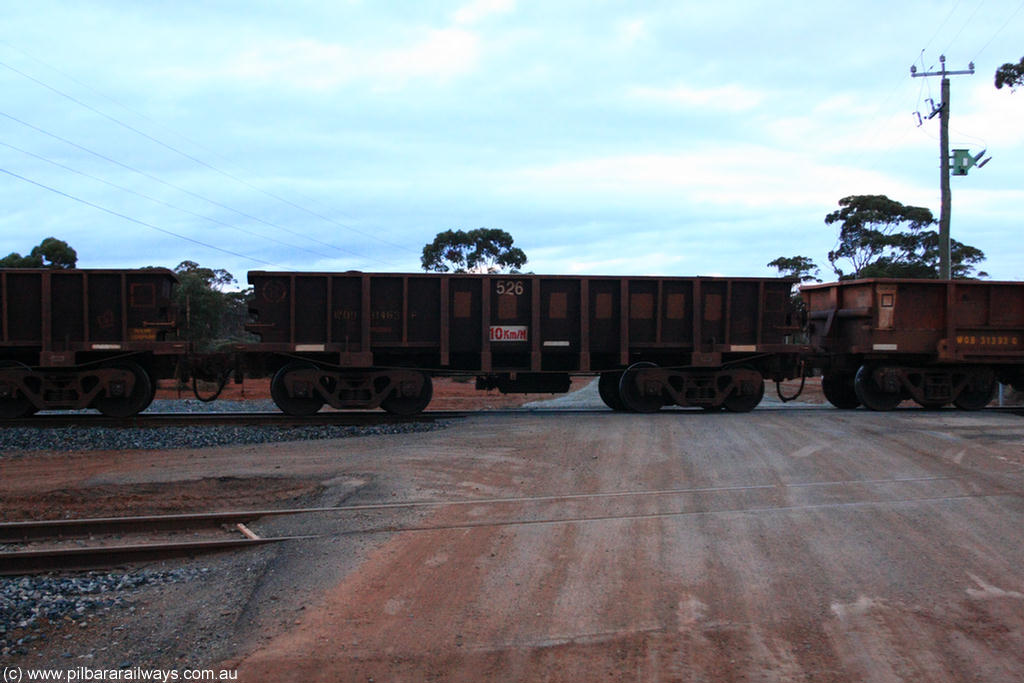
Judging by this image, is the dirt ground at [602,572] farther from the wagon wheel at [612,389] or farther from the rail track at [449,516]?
the wagon wheel at [612,389]

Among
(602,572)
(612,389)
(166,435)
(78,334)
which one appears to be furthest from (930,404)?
(78,334)

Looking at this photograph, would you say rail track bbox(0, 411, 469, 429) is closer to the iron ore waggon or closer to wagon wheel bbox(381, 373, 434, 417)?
wagon wheel bbox(381, 373, 434, 417)

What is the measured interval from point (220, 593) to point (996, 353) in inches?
640

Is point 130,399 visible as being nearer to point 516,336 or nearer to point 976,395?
point 516,336

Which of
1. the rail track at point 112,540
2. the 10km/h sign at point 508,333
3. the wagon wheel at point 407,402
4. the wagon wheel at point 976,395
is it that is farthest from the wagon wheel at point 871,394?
the rail track at point 112,540

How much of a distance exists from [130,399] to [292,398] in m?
3.07

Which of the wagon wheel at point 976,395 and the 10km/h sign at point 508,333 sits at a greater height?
the 10km/h sign at point 508,333

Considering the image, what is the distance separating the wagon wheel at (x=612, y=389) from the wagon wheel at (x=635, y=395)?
1.74ft

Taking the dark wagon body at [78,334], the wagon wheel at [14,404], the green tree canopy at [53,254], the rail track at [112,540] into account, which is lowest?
the rail track at [112,540]

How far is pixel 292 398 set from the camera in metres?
15.0

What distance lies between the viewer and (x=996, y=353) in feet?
52.8

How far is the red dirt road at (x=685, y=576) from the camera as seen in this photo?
4.45 metres

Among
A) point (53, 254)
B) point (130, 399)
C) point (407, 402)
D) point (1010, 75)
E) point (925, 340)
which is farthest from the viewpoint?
point (53, 254)

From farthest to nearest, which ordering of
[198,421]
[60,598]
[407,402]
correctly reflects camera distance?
1. [407,402]
2. [198,421]
3. [60,598]
